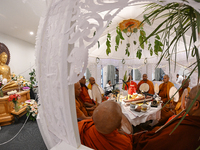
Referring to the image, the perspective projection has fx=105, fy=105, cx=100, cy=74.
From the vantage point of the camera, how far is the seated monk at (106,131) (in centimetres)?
85

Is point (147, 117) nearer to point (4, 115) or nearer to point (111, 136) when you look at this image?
point (111, 136)

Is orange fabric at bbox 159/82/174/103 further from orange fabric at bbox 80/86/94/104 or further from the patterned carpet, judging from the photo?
the patterned carpet

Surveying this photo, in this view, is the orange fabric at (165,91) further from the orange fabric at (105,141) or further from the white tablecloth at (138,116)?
the orange fabric at (105,141)

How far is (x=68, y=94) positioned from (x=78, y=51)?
173 mm

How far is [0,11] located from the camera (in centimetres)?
225

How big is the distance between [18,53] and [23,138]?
12.5 ft

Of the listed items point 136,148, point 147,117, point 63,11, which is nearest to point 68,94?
point 63,11

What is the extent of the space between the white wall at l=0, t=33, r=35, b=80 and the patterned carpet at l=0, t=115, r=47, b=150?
220 cm

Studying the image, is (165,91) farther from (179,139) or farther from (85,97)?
(179,139)

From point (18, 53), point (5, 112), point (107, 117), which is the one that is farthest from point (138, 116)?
point (18, 53)

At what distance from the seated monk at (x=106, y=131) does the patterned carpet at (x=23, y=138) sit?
161 centimetres

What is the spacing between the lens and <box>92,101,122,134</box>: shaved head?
0.85m

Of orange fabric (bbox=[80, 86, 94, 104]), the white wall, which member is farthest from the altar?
orange fabric (bbox=[80, 86, 94, 104])

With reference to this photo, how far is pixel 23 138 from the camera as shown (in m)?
2.28
